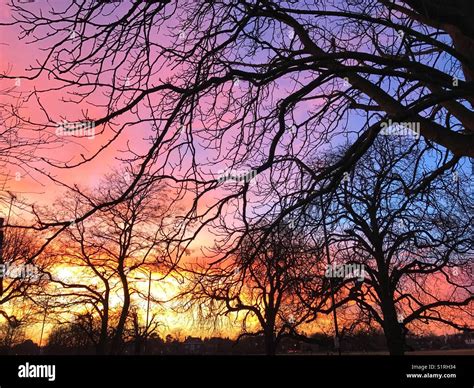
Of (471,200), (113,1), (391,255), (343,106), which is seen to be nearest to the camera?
(113,1)

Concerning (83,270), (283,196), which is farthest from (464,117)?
A: (83,270)

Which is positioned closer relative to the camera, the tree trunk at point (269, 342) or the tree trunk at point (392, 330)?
the tree trunk at point (392, 330)

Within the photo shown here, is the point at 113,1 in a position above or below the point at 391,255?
above

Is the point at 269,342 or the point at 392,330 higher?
the point at 392,330

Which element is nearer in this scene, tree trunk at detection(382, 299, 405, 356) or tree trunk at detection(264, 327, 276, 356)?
tree trunk at detection(382, 299, 405, 356)

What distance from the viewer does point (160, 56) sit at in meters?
5.07

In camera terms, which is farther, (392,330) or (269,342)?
(269,342)

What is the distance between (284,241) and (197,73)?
244 centimetres
